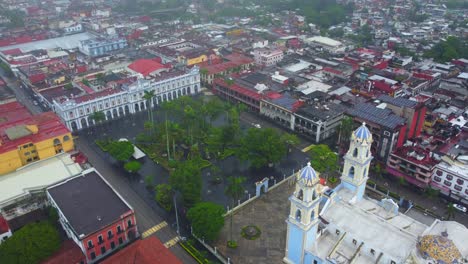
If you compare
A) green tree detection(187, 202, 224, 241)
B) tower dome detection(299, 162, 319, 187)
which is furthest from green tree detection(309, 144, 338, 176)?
tower dome detection(299, 162, 319, 187)

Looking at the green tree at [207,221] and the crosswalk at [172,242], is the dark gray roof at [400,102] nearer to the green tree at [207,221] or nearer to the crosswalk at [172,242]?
the green tree at [207,221]

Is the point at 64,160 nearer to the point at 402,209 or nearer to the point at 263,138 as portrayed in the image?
the point at 263,138

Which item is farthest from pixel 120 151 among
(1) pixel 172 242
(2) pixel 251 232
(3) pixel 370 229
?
(3) pixel 370 229

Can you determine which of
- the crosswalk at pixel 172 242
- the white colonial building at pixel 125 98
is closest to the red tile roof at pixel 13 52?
the white colonial building at pixel 125 98

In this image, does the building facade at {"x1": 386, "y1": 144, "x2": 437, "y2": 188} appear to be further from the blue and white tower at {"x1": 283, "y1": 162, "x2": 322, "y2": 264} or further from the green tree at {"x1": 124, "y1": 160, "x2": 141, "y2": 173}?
the green tree at {"x1": 124, "y1": 160, "x2": 141, "y2": 173}

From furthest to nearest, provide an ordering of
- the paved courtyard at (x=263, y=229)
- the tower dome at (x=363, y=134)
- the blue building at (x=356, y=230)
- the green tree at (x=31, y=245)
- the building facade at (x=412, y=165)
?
the building facade at (x=412, y=165), the paved courtyard at (x=263, y=229), the tower dome at (x=363, y=134), the green tree at (x=31, y=245), the blue building at (x=356, y=230)

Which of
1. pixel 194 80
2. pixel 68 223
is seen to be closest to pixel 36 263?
pixel 68 223

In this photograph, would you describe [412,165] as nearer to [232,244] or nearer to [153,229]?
[232,244]
